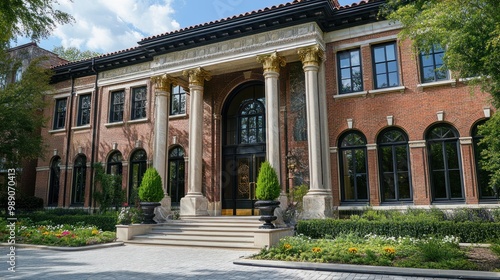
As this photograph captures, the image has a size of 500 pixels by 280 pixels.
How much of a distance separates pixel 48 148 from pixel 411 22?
67.5 feet

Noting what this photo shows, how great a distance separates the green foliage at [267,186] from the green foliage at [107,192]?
369 inches

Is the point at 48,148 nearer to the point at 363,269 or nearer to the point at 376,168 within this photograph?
the point at 376,168

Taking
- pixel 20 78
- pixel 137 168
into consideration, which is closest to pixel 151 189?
pixel 137 168

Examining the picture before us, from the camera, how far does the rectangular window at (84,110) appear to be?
71.1 feet

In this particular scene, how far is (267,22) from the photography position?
49.0ft

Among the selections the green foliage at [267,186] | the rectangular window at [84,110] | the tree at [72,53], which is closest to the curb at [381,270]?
the green foliage at [267,186]

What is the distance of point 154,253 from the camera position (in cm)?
1066

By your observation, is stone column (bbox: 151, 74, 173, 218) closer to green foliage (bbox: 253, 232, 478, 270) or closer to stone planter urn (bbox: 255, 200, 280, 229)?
stone planter urn (bbox: 255, 200, 280, 229)

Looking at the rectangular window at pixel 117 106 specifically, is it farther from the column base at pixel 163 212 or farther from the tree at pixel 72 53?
the tree at pixel 72 53

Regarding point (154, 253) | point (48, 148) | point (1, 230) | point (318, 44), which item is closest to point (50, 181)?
point (48, 148)

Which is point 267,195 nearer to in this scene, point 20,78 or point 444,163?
point 444,163

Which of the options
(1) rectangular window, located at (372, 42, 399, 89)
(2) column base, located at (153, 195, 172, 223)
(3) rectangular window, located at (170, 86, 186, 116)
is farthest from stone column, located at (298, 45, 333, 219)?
(3) rectangular window, located at (170, 86, 186, 116)

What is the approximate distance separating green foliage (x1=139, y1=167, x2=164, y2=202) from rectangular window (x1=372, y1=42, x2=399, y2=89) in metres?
9.67

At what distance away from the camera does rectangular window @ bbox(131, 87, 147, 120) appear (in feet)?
65.6
